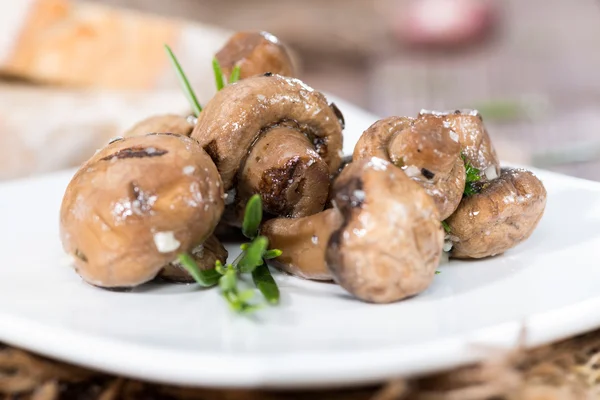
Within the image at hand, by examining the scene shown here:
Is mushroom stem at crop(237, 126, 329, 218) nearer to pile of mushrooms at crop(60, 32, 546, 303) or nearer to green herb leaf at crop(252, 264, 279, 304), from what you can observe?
pile of mushrooms at crop(60, 32, 546, 303)

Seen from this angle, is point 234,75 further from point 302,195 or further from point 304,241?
point 304,241

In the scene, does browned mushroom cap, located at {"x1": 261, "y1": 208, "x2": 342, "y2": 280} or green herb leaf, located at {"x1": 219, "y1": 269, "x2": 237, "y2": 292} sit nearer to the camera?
green herb leaf, located at {"x1": 219, "y1": 269, "x2": 237, "y2": 292}

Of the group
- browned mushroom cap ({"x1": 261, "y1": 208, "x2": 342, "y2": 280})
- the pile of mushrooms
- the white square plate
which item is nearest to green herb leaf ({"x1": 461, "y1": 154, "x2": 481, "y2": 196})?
the pile of mushrooms

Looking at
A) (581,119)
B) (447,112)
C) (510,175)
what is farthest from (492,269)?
(581,119)

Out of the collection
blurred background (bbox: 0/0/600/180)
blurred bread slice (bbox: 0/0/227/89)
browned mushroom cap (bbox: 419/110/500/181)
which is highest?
browned mushroom cap (bbox: 419/110/500/181)

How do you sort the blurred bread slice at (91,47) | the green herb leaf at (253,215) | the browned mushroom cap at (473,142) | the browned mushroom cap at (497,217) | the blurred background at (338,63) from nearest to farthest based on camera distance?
the green herb leaf at (253,215) < the browned mushroom cap at (497,217) < the browned mushroom cap at (473,142) < the blurred background at (338,63) < the blurred bread slice at (91,47)

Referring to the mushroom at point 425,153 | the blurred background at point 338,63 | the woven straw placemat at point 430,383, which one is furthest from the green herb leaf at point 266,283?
the blurred background at point 338,63

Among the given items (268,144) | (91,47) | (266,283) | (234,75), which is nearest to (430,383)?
(266,283)

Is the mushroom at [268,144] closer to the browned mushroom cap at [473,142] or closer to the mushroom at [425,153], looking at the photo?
the mushroom at [425,153]
